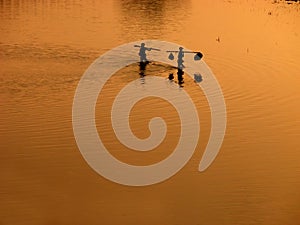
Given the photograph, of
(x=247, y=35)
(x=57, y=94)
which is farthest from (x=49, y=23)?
(x=57, y=94)

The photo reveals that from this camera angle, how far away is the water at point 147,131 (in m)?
15.1

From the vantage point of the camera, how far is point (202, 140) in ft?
64.8

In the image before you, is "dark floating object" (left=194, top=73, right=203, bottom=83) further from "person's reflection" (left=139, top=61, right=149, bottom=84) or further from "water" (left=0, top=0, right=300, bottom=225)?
"person's reflection" (left=139, top=61, right=149, bottom=84)

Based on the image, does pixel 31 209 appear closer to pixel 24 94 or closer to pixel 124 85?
pixel 24 94

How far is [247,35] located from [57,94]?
688 inches

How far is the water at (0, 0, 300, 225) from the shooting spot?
15078mm

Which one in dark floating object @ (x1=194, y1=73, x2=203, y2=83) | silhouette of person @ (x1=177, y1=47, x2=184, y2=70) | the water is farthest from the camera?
silhouette of person @ (x1=177, y1=47, x2=184, y2=70)

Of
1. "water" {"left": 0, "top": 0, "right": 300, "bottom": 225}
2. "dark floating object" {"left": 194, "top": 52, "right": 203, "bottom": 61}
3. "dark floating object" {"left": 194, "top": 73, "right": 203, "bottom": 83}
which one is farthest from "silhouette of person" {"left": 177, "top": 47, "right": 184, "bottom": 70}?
"dark floating object" {"left": 194, "top": 73, "right": 203, "bottom": 83}

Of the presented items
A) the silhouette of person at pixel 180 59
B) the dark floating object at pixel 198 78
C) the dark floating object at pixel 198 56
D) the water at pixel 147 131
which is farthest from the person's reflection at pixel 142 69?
the dark floating object at pixel 198 56

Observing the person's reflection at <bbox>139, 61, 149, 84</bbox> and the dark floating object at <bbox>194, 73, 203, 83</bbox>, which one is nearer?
the dark floating object at <bbox>194, 73, 203, 83</bbox>

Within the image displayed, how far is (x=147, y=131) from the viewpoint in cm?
2042

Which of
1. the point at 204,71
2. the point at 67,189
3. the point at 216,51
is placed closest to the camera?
the point at 67,189

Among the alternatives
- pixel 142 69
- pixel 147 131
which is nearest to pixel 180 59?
pixel 142 69

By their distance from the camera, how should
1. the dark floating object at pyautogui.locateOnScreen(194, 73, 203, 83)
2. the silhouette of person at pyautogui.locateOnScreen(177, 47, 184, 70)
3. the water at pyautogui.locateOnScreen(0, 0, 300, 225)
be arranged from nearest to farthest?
the water at pyautogui.locateOnScreen(0, 0, 300, 225) < the dark floating object at pyautogui.locateOnScreen(194, 73, 203, 83) < the silhouette of person at pyautogui.locateOnScreen(177, 47, 184, 70)
